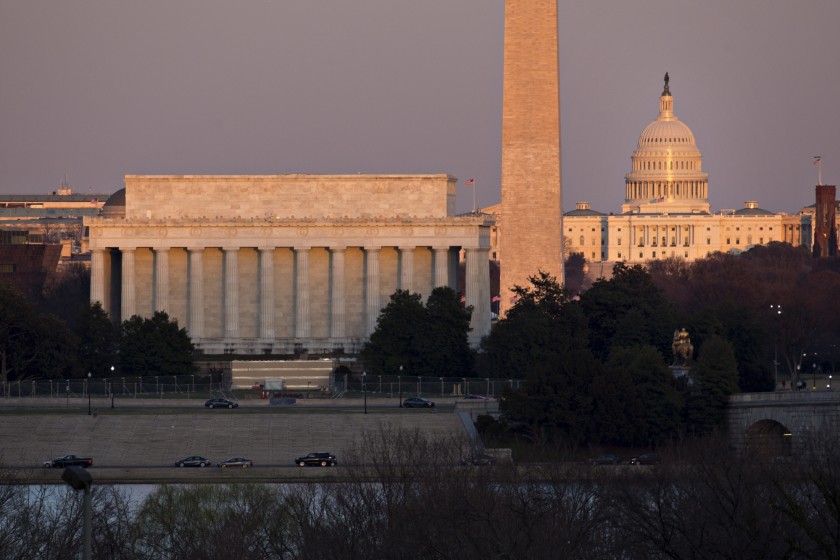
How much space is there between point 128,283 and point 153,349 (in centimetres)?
1218

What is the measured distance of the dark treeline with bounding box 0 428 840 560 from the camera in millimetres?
59969

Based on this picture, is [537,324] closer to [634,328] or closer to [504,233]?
[634,328]

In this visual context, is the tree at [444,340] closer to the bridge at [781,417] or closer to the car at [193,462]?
the bridge at [781,417]

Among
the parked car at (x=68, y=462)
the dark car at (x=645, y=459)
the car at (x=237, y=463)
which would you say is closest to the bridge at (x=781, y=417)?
the dark car at (x=645, y=459)

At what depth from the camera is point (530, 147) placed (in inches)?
4688

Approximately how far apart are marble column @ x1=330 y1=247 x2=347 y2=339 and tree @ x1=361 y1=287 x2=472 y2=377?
31.7 feet

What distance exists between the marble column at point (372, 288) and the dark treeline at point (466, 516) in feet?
156

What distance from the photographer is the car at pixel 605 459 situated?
82.8 m

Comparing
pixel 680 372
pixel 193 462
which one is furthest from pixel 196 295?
pixel 193 462

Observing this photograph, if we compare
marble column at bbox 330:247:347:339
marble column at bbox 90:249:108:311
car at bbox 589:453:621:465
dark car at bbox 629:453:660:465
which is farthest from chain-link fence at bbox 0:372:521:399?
marble column at bbox 90:249:108:311

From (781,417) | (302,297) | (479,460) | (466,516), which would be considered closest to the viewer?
(466,516)

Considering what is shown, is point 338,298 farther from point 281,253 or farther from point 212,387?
point 212,387

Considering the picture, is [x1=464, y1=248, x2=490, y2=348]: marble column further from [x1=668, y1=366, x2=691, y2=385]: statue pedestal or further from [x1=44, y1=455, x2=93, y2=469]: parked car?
[x1=44, y1=455, x2=93, y2=469]: parked car

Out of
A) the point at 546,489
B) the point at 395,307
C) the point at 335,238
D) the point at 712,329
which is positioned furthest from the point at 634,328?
the point at 546,489
